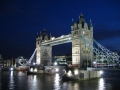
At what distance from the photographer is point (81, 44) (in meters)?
59.4

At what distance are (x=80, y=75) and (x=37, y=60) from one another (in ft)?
189

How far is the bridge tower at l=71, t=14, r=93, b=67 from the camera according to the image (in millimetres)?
58750

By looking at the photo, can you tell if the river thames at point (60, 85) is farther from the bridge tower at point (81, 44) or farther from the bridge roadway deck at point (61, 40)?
the bridge roadway deck at point (61, 40)

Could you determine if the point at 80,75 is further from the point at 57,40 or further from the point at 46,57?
the point at 46,57

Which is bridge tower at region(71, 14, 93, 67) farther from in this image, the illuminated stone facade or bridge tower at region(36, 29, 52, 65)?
bridge tower at region(36, 29, 52, 65)

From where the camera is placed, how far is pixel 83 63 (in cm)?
5872

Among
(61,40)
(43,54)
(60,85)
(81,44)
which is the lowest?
(60,85)

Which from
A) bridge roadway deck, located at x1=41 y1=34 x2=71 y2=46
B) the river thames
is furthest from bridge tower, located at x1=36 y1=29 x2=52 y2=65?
the river thames

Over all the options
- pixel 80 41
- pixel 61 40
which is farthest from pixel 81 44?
pixel 61 40

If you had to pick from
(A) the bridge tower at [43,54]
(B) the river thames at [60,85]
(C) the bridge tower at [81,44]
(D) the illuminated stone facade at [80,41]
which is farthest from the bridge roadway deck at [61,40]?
(B) the river thames at [60,85]

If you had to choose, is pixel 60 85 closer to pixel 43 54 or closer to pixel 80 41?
pixel 80 41

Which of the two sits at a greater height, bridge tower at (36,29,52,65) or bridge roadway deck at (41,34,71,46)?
bridge roadway deck at (41,34,71,46)

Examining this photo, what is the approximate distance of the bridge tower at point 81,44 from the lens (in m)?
58.8

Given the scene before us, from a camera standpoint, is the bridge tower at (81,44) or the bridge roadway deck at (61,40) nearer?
the bridge tower at (81,44)
